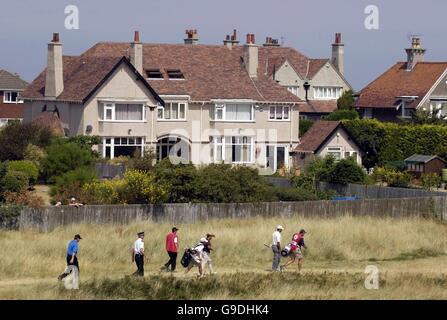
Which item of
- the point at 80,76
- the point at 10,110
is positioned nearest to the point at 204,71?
the point at 80,76

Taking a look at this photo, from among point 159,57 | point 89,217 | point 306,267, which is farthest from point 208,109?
point 306,267

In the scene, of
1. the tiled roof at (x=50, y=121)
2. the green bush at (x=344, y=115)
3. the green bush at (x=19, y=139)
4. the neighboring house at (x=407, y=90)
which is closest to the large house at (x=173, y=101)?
the tiled roof at (x=50, y=121)

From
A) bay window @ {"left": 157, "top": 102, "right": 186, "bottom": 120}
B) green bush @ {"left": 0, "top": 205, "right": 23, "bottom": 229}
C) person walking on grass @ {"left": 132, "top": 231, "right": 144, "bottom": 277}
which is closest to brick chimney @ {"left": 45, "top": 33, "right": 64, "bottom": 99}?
bay window @ {"left": 157, "top": 102, "right": 186, "bottom": 120}

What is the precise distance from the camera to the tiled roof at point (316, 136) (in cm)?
7938

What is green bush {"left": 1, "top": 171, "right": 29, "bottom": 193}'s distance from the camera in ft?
182

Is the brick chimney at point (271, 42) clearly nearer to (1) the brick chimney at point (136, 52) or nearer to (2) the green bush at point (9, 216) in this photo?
(1) the brick chimney at point (136, 52)

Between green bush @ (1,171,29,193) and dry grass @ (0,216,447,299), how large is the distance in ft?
21.9

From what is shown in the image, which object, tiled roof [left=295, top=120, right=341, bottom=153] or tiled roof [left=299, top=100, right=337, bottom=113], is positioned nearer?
tiled roof [left=295, top=120, right=341, bottom=153]

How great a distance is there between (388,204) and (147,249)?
14.4 meters

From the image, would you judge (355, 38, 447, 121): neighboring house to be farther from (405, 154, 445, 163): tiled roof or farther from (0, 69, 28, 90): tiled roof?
(0, 69, 28, 90): tiled roof

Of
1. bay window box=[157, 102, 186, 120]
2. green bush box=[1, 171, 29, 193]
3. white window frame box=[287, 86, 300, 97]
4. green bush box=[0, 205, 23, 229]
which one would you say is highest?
white window frame box=[287, 86, 300, 97]

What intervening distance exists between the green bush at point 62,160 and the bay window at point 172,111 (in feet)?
44.3

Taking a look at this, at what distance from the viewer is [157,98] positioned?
77.0m

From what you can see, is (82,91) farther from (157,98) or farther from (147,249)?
(147,249)
